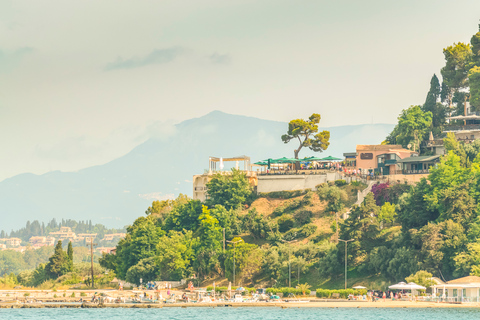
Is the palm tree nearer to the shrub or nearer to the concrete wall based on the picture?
the shrub

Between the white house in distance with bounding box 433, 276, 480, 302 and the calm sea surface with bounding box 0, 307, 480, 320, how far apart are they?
1596mm

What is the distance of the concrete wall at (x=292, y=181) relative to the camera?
105 m

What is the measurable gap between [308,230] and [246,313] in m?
26.1

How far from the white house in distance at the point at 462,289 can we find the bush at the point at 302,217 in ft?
89.0

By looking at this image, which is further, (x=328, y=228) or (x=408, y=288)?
(x=328, y=228)

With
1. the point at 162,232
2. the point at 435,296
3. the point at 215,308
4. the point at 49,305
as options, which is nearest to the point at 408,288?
the point at 435,296

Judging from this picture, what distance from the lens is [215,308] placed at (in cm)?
7881

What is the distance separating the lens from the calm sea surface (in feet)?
218

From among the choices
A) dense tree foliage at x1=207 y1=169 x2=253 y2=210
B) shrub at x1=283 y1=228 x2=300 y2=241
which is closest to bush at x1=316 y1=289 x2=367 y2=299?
shrub at x1=283 y1=228 x2=300 y2=241

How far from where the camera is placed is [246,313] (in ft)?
237

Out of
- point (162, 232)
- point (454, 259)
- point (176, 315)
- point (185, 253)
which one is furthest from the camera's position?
point (162, 232)

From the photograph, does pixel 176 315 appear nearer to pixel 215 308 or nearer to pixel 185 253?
pixel 215 308

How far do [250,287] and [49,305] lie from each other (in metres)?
23.9

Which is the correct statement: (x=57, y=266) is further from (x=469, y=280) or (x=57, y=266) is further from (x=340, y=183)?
(x=469, y=280)
